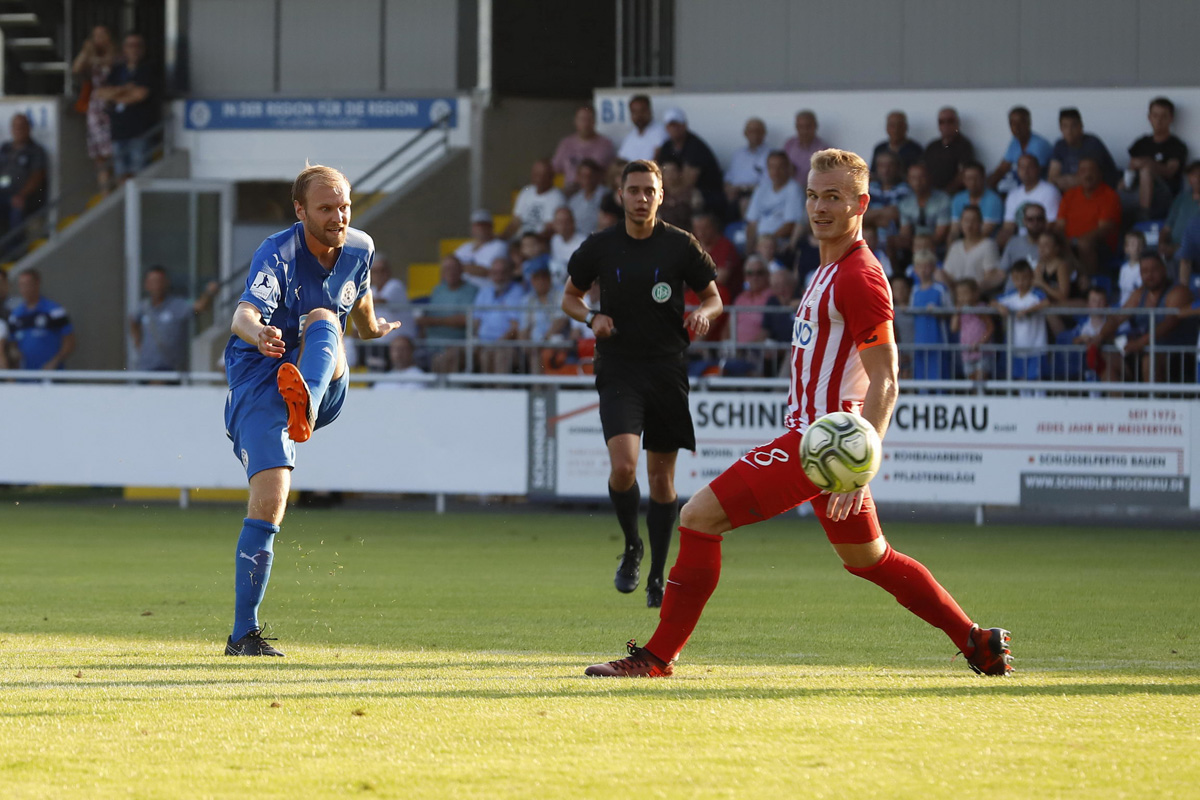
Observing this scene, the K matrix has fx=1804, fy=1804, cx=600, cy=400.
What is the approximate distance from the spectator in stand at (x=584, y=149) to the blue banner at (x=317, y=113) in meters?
4.05

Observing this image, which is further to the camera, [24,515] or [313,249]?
[24,515]

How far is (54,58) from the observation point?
2738 centimetres

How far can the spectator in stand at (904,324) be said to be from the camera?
17062 millimetres

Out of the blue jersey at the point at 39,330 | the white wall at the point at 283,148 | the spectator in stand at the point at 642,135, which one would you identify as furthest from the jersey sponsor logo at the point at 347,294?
the white wall at the point at 283,148

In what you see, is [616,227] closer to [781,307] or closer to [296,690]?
[296,690]

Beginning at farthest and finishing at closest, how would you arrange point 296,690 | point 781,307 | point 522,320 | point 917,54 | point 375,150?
point 375,150
point 917,54
point 522,320
point 781,307
point 296,690

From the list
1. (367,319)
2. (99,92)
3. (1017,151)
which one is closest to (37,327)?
(99,92)

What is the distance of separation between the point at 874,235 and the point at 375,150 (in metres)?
9.11

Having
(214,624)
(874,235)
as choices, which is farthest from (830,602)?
(874,235)

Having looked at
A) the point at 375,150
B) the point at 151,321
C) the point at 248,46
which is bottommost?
the point at 151,321

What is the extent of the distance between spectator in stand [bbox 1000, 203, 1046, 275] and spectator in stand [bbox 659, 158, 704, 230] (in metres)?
3.35

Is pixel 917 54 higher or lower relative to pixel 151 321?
higher

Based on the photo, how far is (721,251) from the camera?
18.8m

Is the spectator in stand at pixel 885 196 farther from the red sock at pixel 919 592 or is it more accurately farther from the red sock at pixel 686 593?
the red sock at pixel 686 593
